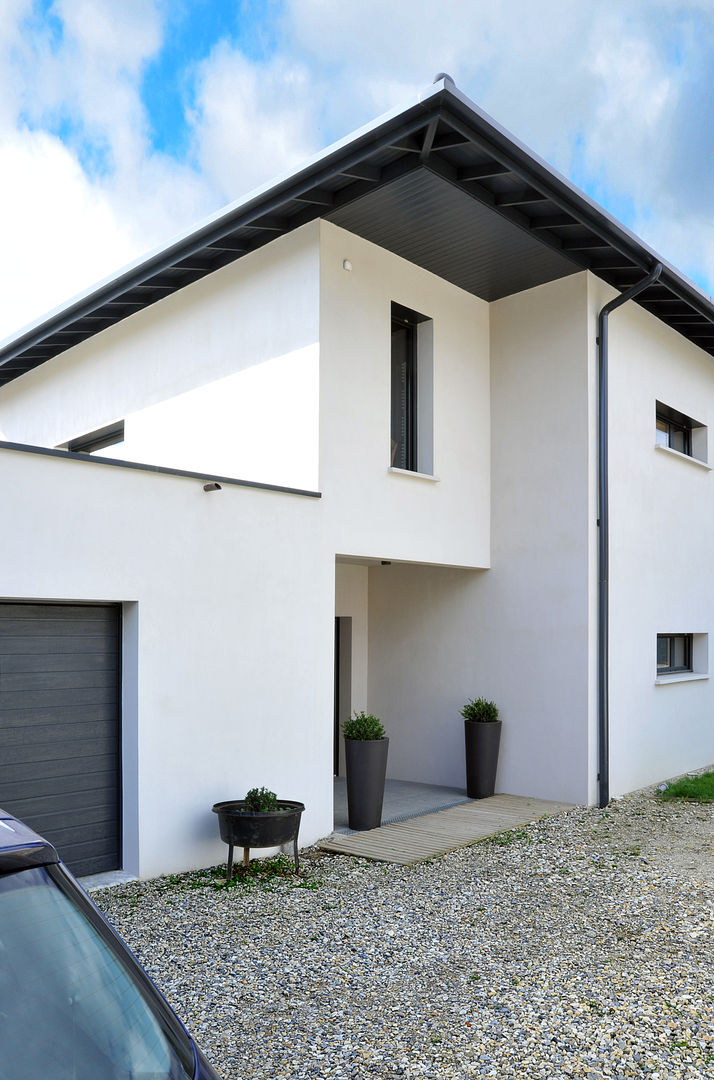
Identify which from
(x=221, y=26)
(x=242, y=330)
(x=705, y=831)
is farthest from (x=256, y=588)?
(x=221, y=26)

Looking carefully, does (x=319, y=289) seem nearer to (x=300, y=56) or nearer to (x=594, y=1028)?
(x=594, y=1028)

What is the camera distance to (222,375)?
9219 mm

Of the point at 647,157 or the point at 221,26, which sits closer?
the point at 221,26

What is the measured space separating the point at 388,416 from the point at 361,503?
1062 mm

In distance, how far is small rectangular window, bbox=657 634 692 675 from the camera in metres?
11.2

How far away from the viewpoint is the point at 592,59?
20.6 meters

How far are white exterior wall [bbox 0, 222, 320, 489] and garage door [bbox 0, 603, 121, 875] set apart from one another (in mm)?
2666

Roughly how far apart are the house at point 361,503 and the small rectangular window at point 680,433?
48 millimetres

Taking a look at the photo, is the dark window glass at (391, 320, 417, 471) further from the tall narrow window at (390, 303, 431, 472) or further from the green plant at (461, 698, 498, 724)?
the green plant at (461, 698, 498, 724)

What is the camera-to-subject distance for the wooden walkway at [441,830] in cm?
727

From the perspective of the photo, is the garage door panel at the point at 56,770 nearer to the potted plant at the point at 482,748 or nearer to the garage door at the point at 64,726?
the garage door at the point at 64,726

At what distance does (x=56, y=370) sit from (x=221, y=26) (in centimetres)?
787

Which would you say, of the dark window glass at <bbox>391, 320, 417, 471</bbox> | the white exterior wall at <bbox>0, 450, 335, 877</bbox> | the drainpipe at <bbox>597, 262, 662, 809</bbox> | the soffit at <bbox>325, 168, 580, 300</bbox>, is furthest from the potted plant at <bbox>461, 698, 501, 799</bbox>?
the soffit at <bbox>325, 168, 580, 300</bbox>

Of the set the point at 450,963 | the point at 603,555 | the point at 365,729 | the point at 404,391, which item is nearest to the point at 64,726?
the point at 365,729
